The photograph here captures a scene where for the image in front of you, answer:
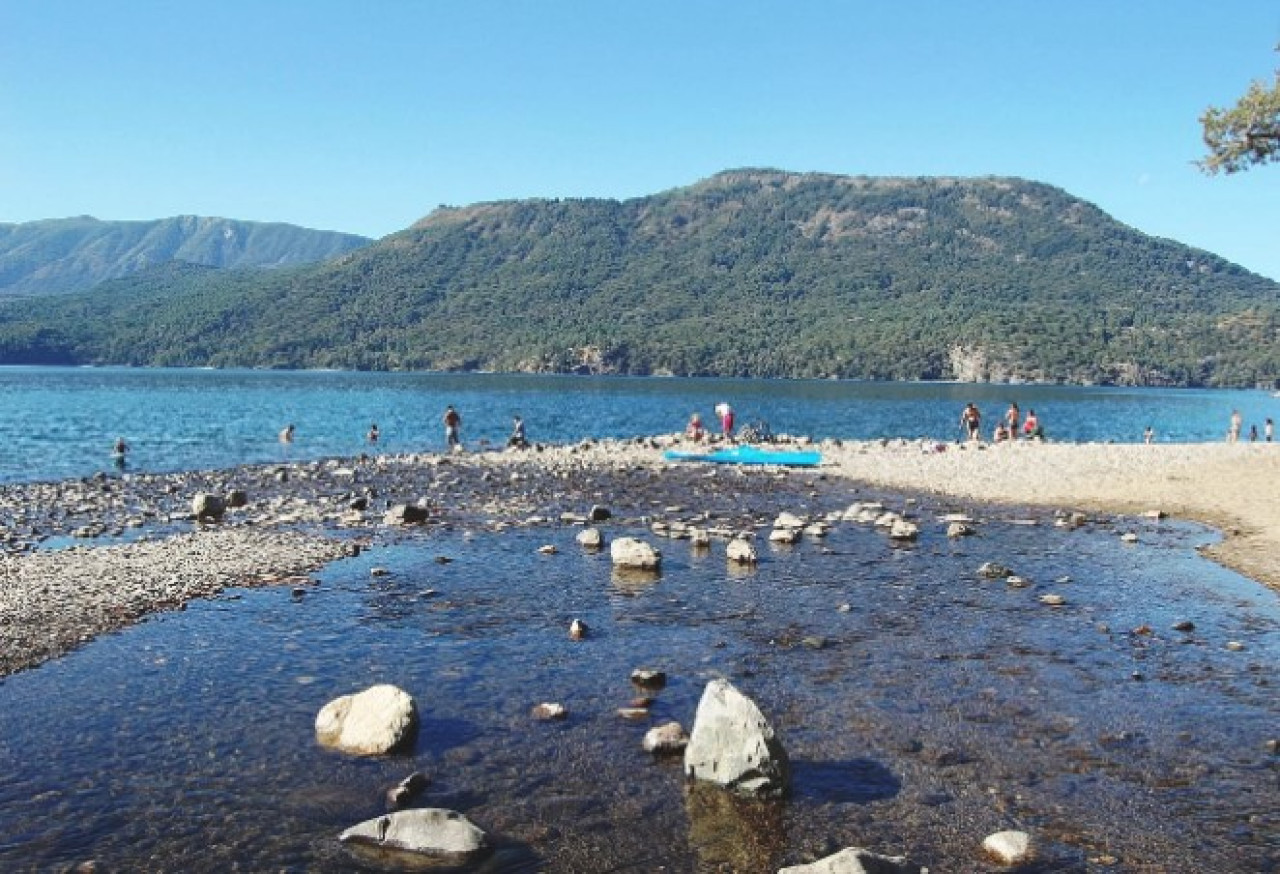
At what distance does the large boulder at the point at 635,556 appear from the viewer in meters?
23.9

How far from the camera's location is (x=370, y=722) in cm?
1282

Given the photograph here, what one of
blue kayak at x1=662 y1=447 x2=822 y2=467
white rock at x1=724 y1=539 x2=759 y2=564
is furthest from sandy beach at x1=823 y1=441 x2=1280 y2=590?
white rock at x1=724 y1=539 x2=759 y2=564

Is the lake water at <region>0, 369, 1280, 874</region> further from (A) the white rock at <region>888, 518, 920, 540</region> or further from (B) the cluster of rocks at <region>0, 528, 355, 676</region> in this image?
(B) the cluster of rocks at <region>0, 528, 355, 676</region>

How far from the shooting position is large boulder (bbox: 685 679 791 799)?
11.4 m

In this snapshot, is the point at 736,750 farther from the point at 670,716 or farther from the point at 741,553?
the point at 741,553

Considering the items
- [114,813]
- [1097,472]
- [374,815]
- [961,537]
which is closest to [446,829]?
[374,815]

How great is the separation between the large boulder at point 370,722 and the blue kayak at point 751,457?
38.7m

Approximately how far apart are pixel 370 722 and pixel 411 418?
3514 inches

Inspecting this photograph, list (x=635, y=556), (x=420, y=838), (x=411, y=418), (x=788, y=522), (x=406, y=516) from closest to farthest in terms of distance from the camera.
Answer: (x=420, y=838) < (x=635, y=556) < (x=788, y=522) < (x=406, y=516) < (x=411, y=418)

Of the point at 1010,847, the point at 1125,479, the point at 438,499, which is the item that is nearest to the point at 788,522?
the point at 438,499

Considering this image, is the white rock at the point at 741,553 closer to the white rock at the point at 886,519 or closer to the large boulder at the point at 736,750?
the white rock at the point at 886,519

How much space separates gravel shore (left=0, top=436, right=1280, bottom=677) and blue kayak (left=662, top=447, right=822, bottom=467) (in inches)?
45.2

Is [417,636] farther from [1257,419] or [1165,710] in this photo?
[1257,419]

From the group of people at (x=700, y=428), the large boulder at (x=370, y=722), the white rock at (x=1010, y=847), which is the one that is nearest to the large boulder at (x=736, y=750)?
the white rock at (x=1010, y=847)
